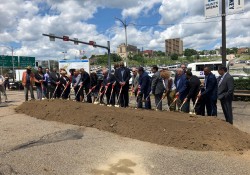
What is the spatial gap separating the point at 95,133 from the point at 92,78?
6.24m

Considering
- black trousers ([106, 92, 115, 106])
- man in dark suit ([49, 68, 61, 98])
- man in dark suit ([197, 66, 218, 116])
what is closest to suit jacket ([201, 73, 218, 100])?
man in dark suit ([197, 66, 218, 116])

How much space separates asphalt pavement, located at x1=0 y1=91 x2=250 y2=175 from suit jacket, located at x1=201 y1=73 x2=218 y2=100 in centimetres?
305

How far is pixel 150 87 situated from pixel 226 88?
336 cm

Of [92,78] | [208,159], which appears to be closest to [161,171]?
[208,159]

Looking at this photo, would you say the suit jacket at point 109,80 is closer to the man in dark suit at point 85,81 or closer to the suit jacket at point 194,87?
the man in dark suit at point 85,81

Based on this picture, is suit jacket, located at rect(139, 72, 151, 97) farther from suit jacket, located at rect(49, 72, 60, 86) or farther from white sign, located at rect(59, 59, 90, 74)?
white sign, located at rect(59, 59, 90, 74)

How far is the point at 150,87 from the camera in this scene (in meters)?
11.6

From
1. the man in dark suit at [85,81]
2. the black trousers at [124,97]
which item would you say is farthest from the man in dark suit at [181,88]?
the man in dark suit at [85,81]

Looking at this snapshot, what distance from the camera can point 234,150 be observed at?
21.7 feet

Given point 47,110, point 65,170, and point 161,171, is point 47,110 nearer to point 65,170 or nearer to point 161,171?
point 65,170

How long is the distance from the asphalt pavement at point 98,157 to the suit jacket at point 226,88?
102 inches

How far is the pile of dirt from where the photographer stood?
6.79 m

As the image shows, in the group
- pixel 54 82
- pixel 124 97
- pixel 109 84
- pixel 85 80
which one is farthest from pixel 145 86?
pixel 54 82

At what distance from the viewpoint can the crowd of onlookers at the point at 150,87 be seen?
9219 millimetres
